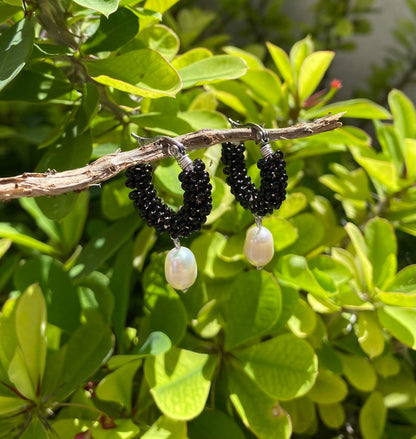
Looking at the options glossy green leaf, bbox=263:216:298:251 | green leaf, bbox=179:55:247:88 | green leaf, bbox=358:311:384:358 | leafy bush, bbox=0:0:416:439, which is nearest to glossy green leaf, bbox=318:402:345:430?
leafy bush, bbox=0:0:416:439

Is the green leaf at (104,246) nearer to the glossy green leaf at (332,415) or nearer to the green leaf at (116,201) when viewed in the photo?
the green leaf at (116,201)

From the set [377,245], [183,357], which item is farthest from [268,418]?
[377,245]

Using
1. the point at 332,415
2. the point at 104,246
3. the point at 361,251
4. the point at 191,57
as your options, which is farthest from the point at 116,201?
the point at 332,415

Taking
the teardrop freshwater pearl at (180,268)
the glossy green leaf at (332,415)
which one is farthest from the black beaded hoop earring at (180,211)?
the glossy green leaf at (332,415)

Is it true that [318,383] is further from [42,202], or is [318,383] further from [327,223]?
[42,202]

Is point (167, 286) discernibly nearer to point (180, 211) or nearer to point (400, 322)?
point (180, 211)

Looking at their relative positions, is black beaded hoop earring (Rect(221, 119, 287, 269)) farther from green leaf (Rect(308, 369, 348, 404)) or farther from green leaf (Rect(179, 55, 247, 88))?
green leaf (Rect(308, 369, 348, 404))
